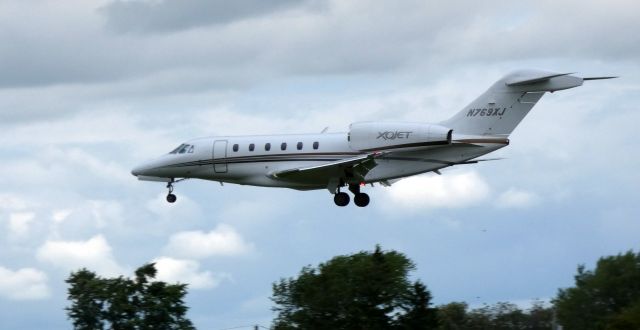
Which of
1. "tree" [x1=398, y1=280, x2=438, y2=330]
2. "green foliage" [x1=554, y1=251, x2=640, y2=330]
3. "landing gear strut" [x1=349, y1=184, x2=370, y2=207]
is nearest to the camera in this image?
"landing gear strut" [x1=349, y1=184, x2=370, y2=207]

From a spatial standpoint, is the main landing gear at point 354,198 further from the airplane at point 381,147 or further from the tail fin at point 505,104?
the tail fin at point 505,104

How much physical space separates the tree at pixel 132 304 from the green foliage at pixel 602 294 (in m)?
24.4

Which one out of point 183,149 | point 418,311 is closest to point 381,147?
point 183,149

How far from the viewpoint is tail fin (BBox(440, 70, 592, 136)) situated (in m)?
62.8

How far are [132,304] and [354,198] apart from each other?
29.0 m

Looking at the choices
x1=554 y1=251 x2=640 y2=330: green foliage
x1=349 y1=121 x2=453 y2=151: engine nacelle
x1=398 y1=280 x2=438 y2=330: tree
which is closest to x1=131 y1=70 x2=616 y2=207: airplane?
x1=349 y1=121 x2=453 y2=151: engine nacelle

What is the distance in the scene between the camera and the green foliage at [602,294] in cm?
9981

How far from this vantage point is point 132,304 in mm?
92812

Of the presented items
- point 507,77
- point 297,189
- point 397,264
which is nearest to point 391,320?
point 397,264

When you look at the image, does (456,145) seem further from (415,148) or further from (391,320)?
(391,320)

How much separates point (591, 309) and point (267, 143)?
40.7 metres

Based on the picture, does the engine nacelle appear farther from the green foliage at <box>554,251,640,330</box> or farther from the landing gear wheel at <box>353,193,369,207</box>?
the green foliage at <box>554,251,640,330</box>

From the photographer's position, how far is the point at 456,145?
62.9m

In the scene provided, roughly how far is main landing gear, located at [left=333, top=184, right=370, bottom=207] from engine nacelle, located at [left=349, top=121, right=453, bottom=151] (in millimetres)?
2982
